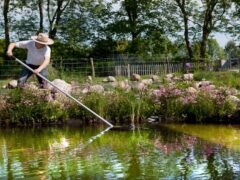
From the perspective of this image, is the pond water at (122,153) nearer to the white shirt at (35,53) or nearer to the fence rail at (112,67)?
the white shirt at (35,53)

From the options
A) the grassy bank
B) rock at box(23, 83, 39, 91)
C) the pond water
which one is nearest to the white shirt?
rock at box(23, 83, 39, 91)

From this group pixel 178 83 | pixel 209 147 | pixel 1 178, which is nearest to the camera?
pixel 1 178

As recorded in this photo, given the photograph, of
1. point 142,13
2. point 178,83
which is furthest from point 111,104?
point 142,13

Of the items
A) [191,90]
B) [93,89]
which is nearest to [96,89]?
[93,89]

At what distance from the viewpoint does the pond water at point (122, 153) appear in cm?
719

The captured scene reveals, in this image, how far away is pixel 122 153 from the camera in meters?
8.70

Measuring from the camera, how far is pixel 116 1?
42.0 meters

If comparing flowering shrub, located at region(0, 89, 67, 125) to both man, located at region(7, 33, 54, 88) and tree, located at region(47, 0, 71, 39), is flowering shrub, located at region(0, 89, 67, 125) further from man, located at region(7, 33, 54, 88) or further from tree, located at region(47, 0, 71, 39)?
tree, located at region(47, 0, 71, 39)

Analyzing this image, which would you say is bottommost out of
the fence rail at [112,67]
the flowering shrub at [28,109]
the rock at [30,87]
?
the flowering shrub at [28,109]

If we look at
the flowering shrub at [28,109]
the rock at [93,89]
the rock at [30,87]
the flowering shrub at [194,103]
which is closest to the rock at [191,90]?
the flowering shrub at [194,103]

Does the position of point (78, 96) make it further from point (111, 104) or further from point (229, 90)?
point (229, 90)

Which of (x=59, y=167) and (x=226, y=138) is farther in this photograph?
(x=226, y=138)

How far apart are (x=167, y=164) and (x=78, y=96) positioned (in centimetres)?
607

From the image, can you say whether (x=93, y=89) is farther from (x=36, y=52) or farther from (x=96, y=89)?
(x=36, y=52)
